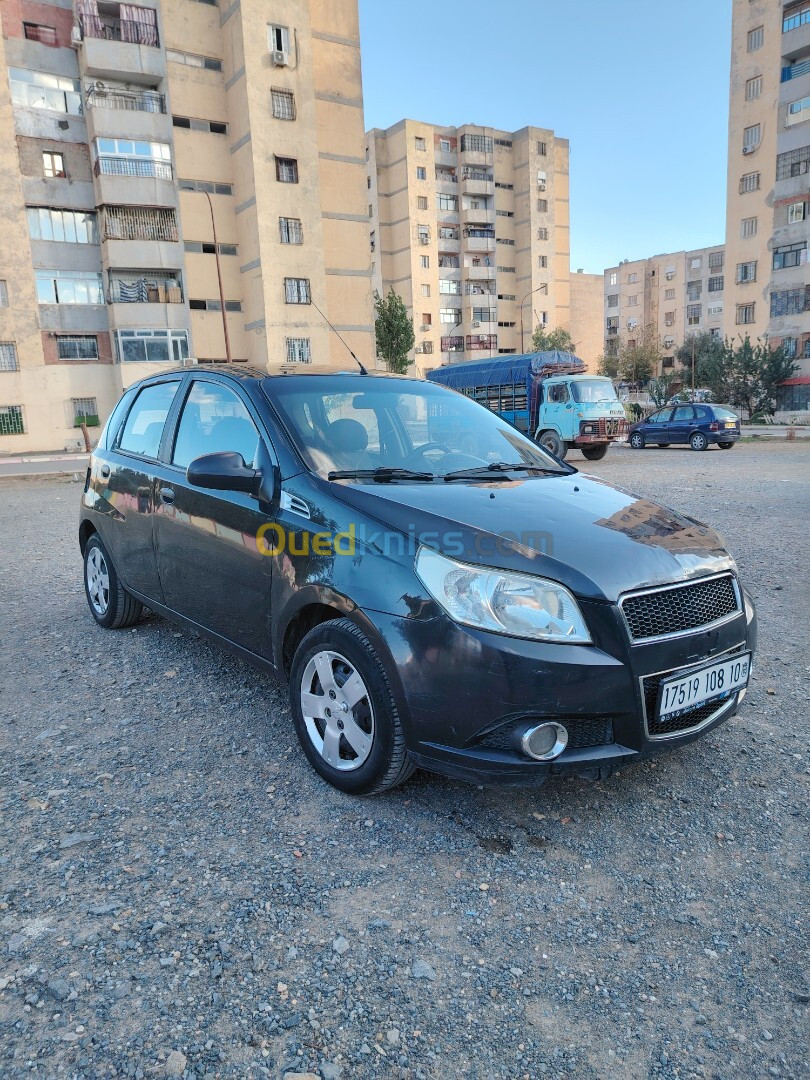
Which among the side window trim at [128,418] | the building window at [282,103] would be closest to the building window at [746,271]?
the building window at [282,103]

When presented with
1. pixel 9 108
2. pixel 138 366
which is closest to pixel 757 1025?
pixel 138 366

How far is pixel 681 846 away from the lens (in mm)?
2586

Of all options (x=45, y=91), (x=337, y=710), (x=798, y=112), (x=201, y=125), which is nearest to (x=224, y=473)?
(x=337, y=710)

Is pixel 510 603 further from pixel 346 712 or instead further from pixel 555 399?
pixel 555 399

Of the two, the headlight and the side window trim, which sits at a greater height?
the side window trim

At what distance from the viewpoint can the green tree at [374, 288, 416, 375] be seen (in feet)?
167

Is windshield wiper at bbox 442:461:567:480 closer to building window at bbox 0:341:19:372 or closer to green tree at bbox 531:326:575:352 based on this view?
building window at bbox 0:341:19:372

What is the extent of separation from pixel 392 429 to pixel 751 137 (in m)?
55.6

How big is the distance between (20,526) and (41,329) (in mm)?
27140

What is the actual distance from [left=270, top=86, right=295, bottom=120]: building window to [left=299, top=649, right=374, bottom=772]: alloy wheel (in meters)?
38.9

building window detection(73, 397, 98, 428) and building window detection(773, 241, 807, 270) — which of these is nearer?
building window detection(73, 397, 98, 428)

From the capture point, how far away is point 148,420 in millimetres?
4430

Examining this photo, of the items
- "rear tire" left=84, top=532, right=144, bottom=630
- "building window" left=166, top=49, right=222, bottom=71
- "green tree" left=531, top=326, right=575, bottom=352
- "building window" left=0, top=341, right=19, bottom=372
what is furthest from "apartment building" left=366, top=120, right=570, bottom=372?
"rear tire" left=84, top=532, right=144, bottom=630

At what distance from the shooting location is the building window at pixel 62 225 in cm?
3322
